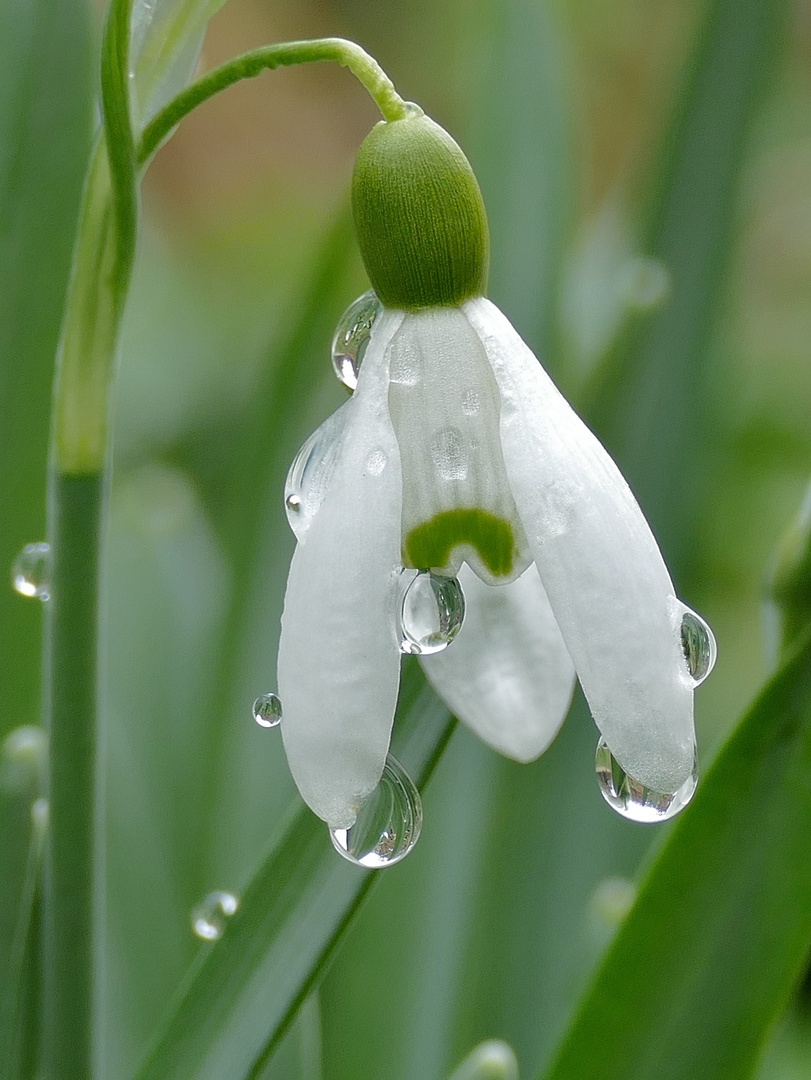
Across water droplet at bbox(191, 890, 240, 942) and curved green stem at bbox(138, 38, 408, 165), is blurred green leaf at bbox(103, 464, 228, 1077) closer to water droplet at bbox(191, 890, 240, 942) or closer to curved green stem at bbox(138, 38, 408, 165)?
water droplet at bbox(191, 890, 240, 942)

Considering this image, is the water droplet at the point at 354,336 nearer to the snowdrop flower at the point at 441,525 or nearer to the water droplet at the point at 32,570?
the snowdrop flower at the point at 441,525

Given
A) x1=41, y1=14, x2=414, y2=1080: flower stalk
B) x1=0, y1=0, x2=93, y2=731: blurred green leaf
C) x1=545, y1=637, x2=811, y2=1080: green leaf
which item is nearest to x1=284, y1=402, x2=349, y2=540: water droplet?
x1=41, y1=14, x2=414, y2=1080: flower stalk

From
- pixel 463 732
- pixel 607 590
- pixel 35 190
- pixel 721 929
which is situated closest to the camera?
pixel 607 590

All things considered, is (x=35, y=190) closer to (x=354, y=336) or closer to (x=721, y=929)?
(x=354, y=336)

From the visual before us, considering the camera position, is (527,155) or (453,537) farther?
(527,155)

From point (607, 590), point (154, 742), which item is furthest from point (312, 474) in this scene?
point (154, 742)

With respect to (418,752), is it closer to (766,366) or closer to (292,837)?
(292,837)
